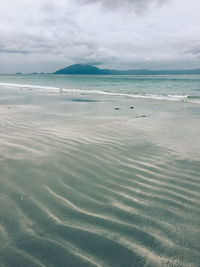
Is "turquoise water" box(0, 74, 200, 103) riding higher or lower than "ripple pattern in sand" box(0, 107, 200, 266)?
higher

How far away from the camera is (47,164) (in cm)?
418

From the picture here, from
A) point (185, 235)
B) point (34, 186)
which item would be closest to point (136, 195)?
point (185, 235)

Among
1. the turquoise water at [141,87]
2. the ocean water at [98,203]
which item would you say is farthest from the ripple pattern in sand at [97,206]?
the turquoise water at [141,87]

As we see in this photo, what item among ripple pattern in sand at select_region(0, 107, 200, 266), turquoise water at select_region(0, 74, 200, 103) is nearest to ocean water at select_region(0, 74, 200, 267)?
ripple pattern in sand at select_region(0, 107, 200, 266)

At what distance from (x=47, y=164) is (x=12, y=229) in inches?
72.5

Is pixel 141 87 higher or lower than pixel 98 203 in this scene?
higher

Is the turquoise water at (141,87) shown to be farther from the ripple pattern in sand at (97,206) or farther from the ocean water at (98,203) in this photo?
the ripple pattern in sand at (97,206)

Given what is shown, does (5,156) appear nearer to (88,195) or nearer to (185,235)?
(88,195)

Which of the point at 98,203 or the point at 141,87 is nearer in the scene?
the point at 98,203

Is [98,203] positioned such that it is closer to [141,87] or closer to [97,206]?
[97,206]

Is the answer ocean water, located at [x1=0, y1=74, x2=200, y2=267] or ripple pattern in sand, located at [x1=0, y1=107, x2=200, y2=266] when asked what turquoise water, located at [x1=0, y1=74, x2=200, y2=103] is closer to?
ocean water, located at [x1=0, y1=74, x2=200, y2=267]

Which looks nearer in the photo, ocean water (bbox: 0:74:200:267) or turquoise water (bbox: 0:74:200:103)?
ocean water (bbox: 0:74:200:267)

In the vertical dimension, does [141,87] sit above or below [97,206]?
above

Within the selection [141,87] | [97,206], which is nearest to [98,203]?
[97,206]
